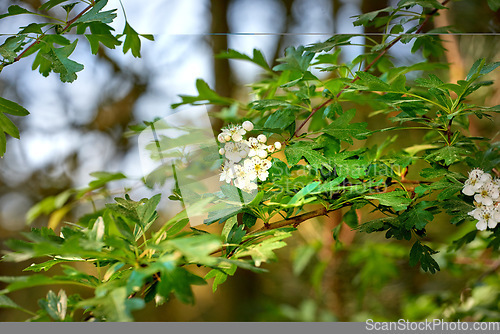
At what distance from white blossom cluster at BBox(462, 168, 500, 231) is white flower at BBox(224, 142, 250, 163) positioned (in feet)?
0.91

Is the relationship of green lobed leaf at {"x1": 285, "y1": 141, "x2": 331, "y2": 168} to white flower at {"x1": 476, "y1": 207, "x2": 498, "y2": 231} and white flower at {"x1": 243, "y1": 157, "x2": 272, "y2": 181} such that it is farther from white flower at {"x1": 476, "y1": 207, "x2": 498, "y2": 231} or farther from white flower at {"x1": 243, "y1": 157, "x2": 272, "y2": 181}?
white flower at {"x1": 476, "y1": 207, "x2": 498, "y2": 231}

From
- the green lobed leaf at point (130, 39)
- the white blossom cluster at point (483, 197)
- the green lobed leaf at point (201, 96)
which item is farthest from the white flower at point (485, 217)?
the green lobed leaf at point (130, 39)

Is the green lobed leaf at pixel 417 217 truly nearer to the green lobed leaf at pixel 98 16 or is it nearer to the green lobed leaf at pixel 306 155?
the green lobed leaf at pixel 306 155

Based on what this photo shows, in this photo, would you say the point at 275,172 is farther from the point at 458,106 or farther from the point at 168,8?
the point at 168,8

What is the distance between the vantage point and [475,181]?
0.48 metres

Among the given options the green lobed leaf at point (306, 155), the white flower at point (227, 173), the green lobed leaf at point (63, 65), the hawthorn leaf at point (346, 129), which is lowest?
the white flower at point (227, 173)

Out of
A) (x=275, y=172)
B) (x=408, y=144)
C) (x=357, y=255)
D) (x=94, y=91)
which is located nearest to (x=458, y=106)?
(x=275, y=172)

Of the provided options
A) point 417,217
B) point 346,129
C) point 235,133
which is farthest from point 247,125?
point 417,217

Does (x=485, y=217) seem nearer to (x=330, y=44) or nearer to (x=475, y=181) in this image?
→ (x=475, y=181)

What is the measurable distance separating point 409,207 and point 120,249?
0.36 meters

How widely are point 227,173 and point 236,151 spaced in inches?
1.3

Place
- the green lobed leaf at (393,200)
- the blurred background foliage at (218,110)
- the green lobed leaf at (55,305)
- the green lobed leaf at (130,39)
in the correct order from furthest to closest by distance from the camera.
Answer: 1. the blurred background foliage at (218,110)
2. the green lobed leaf at (130,39)
3. the green lobed leaf at (393,200)
4. the green lobed leaf at (55,305)

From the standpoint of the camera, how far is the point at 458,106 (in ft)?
1.65

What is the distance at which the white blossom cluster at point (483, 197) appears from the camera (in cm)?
47
